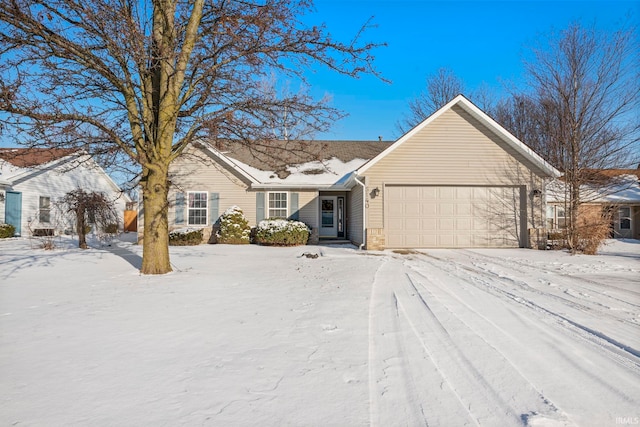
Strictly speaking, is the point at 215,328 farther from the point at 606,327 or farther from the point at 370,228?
the point at 370,228

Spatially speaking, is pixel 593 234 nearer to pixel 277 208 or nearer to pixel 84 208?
pixel 277 208

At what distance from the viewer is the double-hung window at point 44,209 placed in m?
20.2

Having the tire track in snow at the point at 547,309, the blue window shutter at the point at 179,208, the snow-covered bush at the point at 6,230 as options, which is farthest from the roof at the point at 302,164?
the snow-covered bush at the point at 6,230

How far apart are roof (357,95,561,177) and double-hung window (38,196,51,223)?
18209 millimetres

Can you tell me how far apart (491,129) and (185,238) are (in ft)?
41.3

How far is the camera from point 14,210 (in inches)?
739

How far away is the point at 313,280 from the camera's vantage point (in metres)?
7.04

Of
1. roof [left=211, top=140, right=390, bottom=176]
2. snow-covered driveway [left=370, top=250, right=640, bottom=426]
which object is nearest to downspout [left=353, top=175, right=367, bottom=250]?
roof [left=211, top=140, right=390, bottom=176]

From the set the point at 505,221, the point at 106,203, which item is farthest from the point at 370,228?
the point at 106,203

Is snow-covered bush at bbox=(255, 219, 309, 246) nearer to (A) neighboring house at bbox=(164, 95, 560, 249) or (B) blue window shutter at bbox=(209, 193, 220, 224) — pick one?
(B) blue window shutter at bbox=(209, 193, 220, 224)

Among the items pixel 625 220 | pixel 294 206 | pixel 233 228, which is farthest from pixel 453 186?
pixel 625 220

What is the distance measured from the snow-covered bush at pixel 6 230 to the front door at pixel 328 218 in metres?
14.7

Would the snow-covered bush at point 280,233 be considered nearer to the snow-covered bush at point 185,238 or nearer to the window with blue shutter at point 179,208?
the snow-covered bush at point 185,238

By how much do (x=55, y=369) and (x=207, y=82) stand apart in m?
5.82
